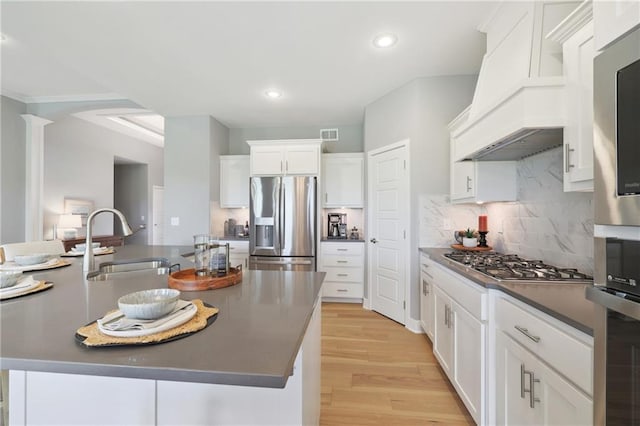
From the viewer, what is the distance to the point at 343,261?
12.7 ft

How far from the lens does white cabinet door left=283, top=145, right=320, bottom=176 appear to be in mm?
3896

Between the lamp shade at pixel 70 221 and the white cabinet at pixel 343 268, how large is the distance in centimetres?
439

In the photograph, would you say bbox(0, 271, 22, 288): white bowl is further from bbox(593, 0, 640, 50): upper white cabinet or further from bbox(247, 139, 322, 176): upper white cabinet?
bbox(247, 139, 322, 176): upper white cabinet

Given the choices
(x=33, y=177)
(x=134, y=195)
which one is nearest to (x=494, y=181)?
(x=33, y=177)

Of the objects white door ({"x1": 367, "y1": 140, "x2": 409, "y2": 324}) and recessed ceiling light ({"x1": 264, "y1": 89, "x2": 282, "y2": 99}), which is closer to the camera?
white door ({"x1": 367, "y1": 140, "x2": 409, "y2": 324})

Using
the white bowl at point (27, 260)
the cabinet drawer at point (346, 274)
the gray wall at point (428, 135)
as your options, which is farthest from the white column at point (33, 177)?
the gray wall at point (428, 135)

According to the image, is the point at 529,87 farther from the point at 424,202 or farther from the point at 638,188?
the point at 424,202

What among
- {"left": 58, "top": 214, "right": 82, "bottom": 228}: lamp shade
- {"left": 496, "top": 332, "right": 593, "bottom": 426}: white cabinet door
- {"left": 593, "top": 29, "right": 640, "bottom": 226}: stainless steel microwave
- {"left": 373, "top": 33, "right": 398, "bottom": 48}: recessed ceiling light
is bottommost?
{"left": 496, "top": 332, "right": 593, "bottom": 426}: white cabinet door

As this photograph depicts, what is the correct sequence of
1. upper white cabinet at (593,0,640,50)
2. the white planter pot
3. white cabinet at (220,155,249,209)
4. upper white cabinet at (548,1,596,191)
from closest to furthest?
upper white cabinet at (593,0,640,50) → upper white cabinet at (548,1,596,191) → the white planter pot → white cabinet at (220,155,249,209)

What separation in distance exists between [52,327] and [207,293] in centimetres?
48

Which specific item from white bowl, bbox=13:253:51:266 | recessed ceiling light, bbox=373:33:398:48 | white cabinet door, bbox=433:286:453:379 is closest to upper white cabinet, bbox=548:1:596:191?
white cabinet door, bbox=433:286:453:379

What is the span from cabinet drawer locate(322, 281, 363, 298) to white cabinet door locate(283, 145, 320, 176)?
1.61 m

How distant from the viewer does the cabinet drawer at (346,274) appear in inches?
152

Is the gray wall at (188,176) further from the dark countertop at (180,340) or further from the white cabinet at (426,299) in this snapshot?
the white cabinet at (426,299)
